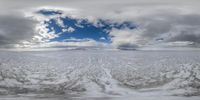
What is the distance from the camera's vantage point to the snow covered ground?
274ft

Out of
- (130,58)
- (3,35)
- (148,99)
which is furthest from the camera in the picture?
(130,58)

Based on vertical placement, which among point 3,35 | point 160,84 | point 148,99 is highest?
point 3,35

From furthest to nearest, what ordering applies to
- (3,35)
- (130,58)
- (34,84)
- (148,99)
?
(130,58)
(34,84)
(148,99)
(3,35)

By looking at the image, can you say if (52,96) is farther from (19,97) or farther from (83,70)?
(83,70)

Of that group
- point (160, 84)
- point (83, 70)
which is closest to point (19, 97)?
point (83, 70)

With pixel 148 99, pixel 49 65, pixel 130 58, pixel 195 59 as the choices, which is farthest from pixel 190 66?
pixel 49 65

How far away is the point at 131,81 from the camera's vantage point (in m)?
92.4

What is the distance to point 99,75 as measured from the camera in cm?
9675

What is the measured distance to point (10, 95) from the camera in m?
83.1

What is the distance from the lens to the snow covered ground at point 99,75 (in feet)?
274

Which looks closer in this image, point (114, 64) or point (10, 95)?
point (10, 95)

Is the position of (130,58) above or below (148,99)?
above

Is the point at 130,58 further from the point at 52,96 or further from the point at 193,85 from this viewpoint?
the point at 52,96

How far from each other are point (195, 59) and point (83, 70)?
2577 centimetres
